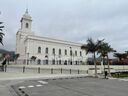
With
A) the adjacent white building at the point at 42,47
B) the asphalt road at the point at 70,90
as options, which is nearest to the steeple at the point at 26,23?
the adjacent white building at the point at 42,47

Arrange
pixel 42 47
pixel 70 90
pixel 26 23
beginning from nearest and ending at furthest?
pixel 70 90 → pixel 42 47 → pixel 26 23

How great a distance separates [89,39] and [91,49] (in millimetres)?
1668

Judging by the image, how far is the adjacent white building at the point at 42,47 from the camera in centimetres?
7925

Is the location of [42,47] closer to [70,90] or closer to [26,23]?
[26,23]

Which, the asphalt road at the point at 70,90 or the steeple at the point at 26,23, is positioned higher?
the steeple at the point at 26,23

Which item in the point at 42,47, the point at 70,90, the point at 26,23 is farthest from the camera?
the point at 26,23

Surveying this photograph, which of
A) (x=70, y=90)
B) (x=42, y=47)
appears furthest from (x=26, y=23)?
(x=70, y=90)

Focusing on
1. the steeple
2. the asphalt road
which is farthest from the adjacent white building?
the asphalt road

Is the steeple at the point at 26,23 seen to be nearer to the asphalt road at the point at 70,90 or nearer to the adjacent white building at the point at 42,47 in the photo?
the adjacent white building at the point at 42,47

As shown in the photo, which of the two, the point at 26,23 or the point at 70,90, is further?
the point at 26,23

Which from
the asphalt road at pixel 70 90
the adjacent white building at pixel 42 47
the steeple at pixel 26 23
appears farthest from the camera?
the steeple at pixel 26 23

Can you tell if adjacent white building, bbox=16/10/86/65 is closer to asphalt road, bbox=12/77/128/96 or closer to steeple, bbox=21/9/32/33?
steeple, bbox=21/9/32/33

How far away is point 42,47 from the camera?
82.8 metres

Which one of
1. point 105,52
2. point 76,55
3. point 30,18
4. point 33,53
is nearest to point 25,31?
Result: point 30,18
